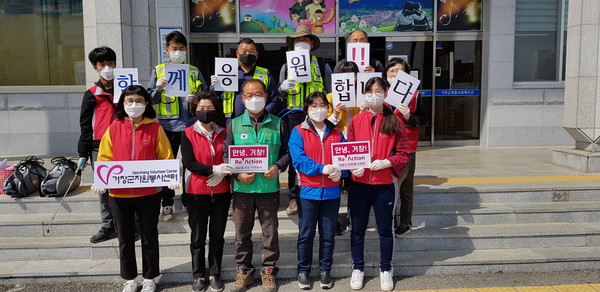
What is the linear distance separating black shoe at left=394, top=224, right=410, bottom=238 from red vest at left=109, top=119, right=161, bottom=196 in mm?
2720

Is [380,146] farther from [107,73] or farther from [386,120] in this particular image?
[107,73]

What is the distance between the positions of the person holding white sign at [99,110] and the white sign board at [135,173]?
1135 millimetres

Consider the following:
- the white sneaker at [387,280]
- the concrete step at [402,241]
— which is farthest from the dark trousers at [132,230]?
the white sneaker at [387,280]

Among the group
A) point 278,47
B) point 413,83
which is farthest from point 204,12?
point 413,83

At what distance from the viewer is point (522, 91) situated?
398 inches

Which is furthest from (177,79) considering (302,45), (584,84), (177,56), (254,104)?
(584,84)

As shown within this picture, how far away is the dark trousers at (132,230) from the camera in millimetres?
4227

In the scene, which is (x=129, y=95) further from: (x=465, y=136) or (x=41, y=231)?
(x=465, y=136)

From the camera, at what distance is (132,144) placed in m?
4.21

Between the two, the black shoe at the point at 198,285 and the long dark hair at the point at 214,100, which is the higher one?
the long dark hair at the point at 214,100

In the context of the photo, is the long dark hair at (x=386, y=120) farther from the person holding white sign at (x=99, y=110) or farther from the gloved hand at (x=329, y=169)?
the person holding white sign at (x=99, y=110)

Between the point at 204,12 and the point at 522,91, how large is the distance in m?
7.16

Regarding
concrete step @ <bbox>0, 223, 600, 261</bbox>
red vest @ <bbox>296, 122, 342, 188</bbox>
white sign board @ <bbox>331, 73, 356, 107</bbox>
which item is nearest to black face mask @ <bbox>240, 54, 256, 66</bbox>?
white sign board @ <bbox>331, 73, 356, 107</bbox>

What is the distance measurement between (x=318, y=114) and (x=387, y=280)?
1.74 meters
